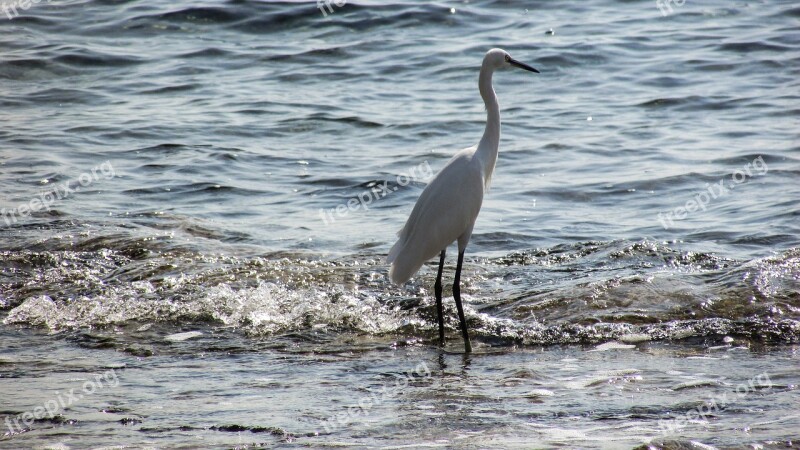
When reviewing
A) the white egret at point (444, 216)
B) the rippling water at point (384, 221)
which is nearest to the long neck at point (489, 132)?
the white egret at point (444, 216)

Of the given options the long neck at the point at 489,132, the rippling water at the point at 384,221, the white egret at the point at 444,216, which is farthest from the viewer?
the long neck at the point at 489,132

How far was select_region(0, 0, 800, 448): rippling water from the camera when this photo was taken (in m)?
4.29

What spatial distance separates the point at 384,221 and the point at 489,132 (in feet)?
7.64

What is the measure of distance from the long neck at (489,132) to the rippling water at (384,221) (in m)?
0.90

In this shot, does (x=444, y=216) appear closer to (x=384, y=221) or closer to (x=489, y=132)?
(x=489, y=132)

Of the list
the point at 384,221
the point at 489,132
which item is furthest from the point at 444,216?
the point at 384,221

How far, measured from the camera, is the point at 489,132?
250 inches

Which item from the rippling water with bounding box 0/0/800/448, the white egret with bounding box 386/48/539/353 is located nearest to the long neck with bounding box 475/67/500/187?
the white egret with bounding box 386/48/539/353

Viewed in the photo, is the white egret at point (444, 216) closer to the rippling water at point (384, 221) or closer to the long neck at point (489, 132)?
the long neck at point (489, 132)

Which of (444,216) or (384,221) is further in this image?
(384,221)

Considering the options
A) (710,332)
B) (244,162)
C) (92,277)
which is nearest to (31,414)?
(92,277)

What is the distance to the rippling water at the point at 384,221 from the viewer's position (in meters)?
4.29

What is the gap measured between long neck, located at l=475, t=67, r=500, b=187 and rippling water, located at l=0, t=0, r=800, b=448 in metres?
0.90

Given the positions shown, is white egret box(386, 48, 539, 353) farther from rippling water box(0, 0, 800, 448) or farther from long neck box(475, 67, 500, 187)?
rippling water box(0, 0, 800, 448)
